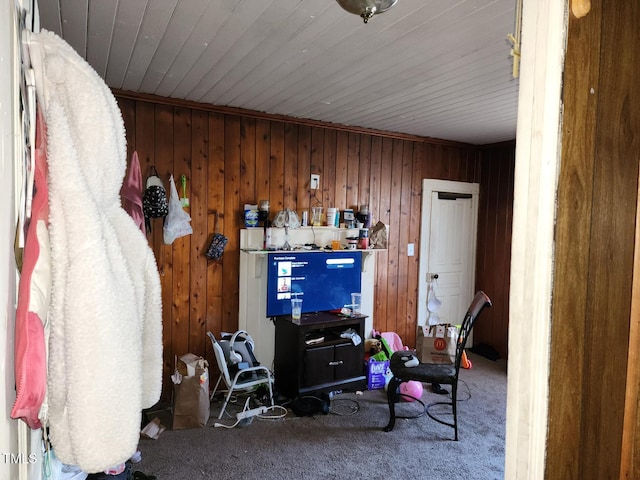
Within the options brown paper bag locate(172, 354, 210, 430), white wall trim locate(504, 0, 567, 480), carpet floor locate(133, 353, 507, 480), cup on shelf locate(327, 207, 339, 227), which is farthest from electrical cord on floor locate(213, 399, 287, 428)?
white wall trim locate(504, 0, 567, 480)

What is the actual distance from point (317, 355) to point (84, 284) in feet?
9.81

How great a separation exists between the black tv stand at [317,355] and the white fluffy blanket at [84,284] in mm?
2784

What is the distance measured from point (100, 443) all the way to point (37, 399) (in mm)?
129

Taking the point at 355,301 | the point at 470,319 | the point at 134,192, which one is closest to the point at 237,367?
the point at 355,301

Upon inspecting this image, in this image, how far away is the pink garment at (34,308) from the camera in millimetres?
660

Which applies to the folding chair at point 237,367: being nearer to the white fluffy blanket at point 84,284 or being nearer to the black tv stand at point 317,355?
the black tv stand at point 317,355

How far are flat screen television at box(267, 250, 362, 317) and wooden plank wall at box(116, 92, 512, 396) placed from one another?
37cm

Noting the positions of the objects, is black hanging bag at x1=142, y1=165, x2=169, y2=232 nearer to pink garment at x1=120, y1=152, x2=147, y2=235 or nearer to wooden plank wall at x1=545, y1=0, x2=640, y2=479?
pink garment at x1=120, y1=152, x2=147, y2=235

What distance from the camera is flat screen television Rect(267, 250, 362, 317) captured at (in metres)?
3.73

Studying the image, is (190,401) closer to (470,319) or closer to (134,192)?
(134,192)

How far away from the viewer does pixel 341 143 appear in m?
4.24

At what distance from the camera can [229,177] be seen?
3.70m

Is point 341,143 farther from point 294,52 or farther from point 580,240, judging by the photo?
point 580,240

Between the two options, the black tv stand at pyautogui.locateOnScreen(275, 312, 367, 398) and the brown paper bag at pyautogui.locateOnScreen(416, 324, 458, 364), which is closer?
the brown paper bag at pyautogui.locateOnScreen(416, 324, 458, 364)
